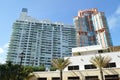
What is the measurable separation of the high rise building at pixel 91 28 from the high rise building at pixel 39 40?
10.8 metres

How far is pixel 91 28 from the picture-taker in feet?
626

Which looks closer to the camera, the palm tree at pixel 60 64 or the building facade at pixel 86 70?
the building facade at pixel 86 70

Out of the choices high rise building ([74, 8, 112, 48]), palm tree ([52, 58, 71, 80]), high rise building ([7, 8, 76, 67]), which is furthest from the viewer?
high rise building ([74, 8, 112, 48])

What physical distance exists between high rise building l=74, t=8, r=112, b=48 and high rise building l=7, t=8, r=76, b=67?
1081 cm

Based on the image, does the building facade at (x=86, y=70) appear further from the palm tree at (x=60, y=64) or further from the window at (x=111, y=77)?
the palm tree at (x=60, y=64)

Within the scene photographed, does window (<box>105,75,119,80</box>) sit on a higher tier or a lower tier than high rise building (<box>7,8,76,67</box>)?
lower

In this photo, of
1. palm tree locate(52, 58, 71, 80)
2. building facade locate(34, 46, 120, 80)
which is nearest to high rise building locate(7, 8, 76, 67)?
building facade locate(34, 46, 120, 80)

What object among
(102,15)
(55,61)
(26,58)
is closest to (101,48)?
(55,61)

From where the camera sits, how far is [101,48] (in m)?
42.2

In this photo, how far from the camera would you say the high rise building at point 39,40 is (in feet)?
467

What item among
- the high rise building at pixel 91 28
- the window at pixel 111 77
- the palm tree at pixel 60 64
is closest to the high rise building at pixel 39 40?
the high rise building at pixel 91 28

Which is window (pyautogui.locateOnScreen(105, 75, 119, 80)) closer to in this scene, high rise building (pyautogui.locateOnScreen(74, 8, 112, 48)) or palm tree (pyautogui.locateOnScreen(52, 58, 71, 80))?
palm tree (pyautogui.locateOnScreen(52, 58, 71, 80))

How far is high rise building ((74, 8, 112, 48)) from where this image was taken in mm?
168500

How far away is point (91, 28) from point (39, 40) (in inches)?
2660
